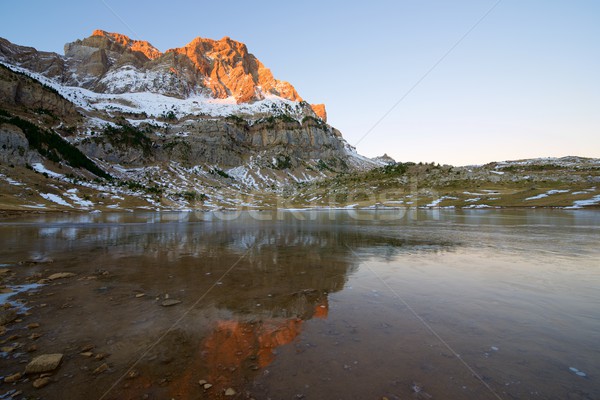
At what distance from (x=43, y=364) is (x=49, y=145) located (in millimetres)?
176251

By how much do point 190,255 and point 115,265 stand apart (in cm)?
438

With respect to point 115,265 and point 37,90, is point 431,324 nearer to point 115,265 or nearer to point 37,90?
point 115,265

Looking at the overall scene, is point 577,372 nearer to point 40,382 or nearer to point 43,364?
point 40,382

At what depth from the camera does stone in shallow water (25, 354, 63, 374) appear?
6258 mm

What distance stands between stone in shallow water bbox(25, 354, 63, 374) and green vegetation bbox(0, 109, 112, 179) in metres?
162

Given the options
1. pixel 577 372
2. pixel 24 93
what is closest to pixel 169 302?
pixel 577 372

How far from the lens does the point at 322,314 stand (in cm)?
932

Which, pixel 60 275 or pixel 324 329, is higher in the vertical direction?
pixel 324 329

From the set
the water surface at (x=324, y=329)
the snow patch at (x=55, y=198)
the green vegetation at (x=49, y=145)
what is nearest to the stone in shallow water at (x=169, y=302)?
the water surface at (x=324, y=329)

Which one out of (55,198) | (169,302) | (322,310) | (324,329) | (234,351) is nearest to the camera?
(234,351)

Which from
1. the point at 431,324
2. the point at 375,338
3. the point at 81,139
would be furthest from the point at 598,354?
the point at 81,139

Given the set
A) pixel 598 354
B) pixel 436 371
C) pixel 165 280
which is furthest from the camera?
pixel 165 280

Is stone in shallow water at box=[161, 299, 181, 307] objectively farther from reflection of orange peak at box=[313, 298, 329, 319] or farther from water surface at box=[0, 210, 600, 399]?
reflection of orange peak at box=[313, 298, 329, 319]

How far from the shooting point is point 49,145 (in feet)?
457
